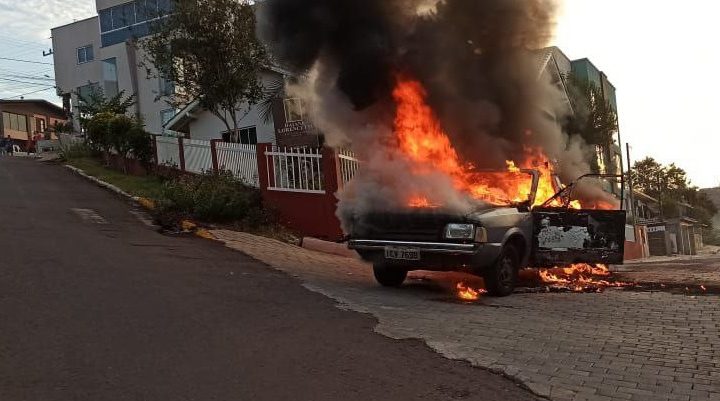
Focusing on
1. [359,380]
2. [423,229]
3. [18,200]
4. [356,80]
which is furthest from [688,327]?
[18,200]

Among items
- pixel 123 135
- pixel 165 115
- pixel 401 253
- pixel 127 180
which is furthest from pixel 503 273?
pixel 165 115

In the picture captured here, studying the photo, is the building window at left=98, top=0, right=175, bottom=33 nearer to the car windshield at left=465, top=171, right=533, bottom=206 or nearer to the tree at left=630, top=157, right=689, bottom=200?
the car windshield at left=465, top=171, right=533, bottom=206

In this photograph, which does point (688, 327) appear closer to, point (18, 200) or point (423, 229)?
point (423, 229)

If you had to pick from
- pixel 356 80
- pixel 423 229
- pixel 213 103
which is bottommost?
pixel 423 229

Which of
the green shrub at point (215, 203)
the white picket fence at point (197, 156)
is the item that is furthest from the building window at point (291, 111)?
the green shrub at point (215, 203)

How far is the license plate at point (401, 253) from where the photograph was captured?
7.29 m

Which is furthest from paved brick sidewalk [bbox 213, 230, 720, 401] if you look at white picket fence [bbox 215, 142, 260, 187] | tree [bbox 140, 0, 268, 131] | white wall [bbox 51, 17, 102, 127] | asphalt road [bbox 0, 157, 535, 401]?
white wall [bbox 51, 17, 102, 127]

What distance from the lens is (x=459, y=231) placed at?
7.09 metres

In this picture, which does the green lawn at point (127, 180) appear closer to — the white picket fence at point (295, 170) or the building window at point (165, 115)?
the white picket fence at point (295, 170)

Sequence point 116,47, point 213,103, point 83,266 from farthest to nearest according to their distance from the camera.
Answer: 1. point 116,47
2. point 213,103
3. point 83,266

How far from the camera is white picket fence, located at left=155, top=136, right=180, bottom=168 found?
16328 millimetres

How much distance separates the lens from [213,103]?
640 inches

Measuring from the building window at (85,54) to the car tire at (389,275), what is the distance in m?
40.0

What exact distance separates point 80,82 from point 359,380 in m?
43.8
